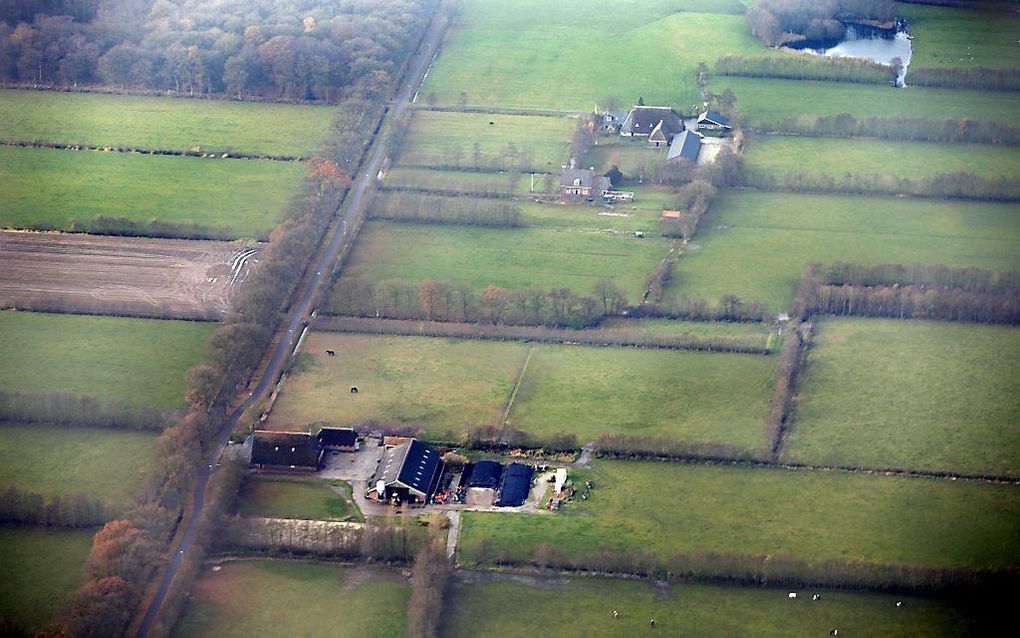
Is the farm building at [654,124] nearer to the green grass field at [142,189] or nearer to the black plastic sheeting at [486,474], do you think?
the green grass field at [142,189]

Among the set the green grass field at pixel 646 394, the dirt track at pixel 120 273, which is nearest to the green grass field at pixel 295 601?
the green grass field at pixel 646 394

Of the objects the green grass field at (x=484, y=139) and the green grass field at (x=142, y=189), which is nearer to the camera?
the green grass field at (x=142, y=189)

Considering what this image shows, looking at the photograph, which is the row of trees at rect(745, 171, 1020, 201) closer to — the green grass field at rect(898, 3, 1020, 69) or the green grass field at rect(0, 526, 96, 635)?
the green grass field at rect(898, 3, 1020, 69)

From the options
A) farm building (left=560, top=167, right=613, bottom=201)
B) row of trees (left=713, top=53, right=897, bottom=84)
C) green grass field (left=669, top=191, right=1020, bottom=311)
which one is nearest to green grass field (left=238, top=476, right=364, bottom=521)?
green grass field (left=669, top=191, right=1020, bottom=311)

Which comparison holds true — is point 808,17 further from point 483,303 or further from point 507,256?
point 483,303

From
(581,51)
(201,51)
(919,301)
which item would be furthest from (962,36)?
(201,51)

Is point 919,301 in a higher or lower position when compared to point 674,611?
higher
